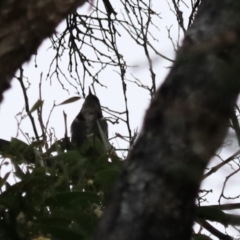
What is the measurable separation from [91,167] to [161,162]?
95 centimetres

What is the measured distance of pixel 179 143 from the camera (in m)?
0.83

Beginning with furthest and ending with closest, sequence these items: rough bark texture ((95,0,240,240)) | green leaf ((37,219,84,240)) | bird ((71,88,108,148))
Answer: bird ((71,88,108,148))
green leaf ((37,219,84,240))
rough bark texture ((95,0,240,240))

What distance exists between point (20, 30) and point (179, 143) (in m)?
0.30

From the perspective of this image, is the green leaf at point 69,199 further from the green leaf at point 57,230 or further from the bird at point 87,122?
the bird at point 87,122

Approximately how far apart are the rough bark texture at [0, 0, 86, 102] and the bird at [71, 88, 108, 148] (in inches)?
55.1

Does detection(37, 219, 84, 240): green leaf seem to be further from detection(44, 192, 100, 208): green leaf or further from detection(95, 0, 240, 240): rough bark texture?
detection(95, 0, 240, 240): rough bark texture

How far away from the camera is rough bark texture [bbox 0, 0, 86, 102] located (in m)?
0.95

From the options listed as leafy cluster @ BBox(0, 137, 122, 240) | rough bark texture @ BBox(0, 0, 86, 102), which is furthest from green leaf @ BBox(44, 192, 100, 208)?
rough bark texture @ BBox(0, 0, 86, 102)

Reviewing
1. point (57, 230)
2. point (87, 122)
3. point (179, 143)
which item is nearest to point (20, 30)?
point (179, 143)

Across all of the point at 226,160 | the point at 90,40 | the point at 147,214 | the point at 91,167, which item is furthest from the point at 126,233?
the point at 90,40

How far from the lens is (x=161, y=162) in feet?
2.75

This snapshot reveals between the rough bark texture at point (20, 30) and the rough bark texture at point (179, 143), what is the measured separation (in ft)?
0.72

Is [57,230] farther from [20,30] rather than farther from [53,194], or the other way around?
[20,30]

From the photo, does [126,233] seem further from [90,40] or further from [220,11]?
[90,40]
